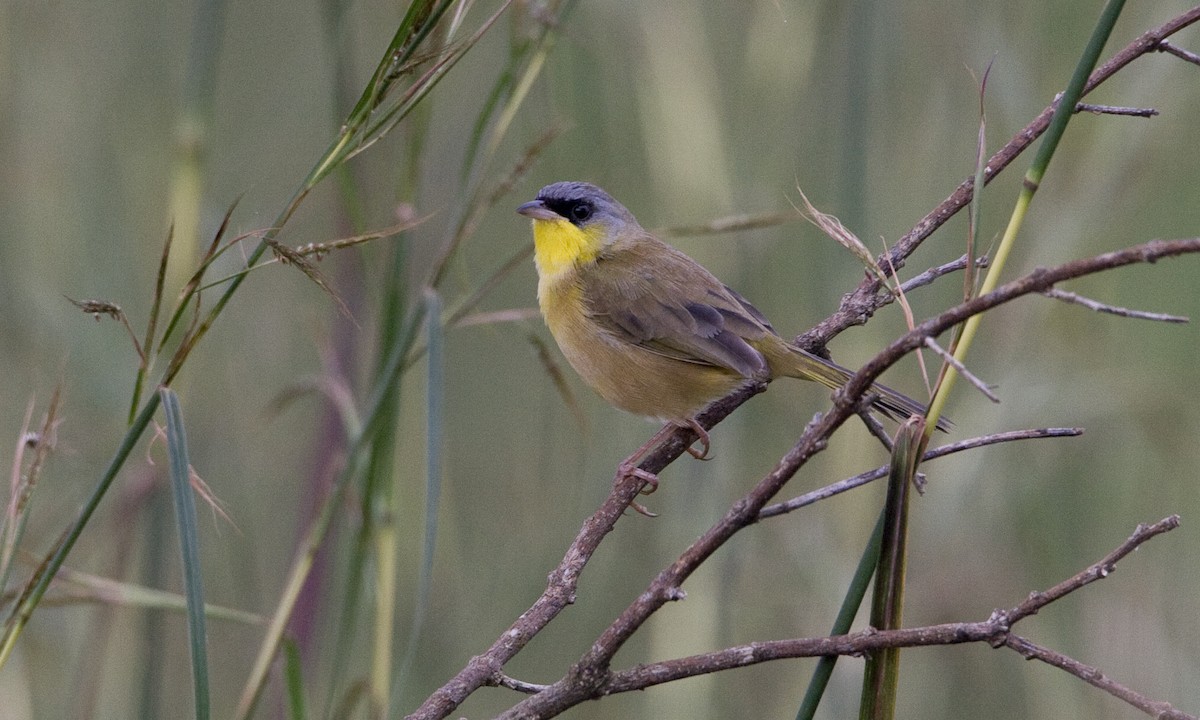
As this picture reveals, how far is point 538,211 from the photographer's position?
3.76 meters

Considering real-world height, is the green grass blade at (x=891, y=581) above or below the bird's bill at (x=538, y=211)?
below

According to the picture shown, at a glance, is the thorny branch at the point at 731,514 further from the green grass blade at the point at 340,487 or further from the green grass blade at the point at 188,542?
the green grass blade at the point at 340,487

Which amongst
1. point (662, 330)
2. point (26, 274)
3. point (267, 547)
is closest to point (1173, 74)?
point (662, 330)

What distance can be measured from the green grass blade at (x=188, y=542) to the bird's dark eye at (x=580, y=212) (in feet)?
8.04

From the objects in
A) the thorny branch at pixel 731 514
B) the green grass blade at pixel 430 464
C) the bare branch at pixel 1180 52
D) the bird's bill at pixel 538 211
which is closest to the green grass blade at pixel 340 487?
the green grass blade at pixel 430 464

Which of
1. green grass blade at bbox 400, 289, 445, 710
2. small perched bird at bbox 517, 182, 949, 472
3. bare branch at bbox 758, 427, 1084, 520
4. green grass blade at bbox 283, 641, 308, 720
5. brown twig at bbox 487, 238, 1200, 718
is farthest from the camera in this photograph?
small perched bird at bbox 517, 182, 949, 472

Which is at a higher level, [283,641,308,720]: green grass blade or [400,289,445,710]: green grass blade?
[400,289,445,710]: green grass blade

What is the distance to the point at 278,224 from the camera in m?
1.55

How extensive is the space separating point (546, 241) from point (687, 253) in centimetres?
50

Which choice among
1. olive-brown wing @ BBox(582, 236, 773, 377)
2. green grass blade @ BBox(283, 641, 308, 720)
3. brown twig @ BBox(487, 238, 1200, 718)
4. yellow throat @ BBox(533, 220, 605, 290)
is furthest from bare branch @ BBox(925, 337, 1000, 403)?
yellow throat @ BBox(533, 220, 605, 290)

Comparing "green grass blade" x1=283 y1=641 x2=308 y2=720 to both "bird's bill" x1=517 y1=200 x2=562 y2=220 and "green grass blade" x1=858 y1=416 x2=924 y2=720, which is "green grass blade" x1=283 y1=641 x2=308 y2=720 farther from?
"bird's bill" x1=517 y1=200 x2=562 y2=220

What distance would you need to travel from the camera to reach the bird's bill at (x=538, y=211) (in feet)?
12.3

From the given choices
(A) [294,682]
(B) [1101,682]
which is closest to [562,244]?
(A) [294,682]

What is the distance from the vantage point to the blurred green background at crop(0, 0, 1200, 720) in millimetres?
3088
